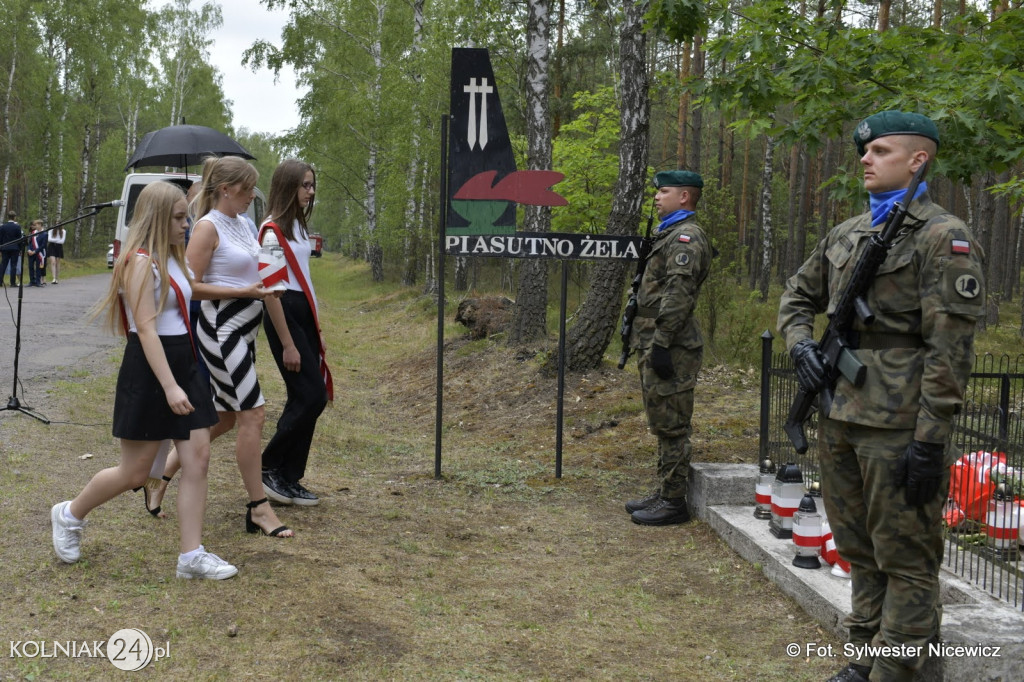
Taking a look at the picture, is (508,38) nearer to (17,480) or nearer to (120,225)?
(120,225)

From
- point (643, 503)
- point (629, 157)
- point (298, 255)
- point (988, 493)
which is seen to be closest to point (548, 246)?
point (643, 503)

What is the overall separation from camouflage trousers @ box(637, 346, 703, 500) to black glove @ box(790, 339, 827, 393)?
2109 millimetres

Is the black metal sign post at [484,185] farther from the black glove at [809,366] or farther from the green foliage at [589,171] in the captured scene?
the green foliage at [589,171]

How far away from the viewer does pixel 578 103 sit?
18000 millimetres

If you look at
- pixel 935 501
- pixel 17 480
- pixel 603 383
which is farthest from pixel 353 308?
pixel 935 501

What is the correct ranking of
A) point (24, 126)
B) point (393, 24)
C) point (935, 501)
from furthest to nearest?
point (24, 126)
point (393, 24)
point (935, 501)

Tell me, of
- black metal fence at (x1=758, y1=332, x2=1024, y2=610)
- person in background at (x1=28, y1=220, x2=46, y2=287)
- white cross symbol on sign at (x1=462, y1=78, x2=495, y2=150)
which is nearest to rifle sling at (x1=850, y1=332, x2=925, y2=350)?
black metal fence at (x1=758, y1=332, x2=1024, y2=610)

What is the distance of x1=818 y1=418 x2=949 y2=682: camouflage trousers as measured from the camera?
3.10 m

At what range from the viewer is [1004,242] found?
32.7m

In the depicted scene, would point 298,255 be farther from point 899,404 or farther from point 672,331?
point 899,404

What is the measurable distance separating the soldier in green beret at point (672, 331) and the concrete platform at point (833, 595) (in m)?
0.25

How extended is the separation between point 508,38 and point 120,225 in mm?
9212

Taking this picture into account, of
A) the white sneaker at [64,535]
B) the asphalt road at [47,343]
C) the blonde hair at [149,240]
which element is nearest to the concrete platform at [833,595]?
the blonde hair at [149,240]

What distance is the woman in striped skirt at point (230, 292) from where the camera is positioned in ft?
14.9
